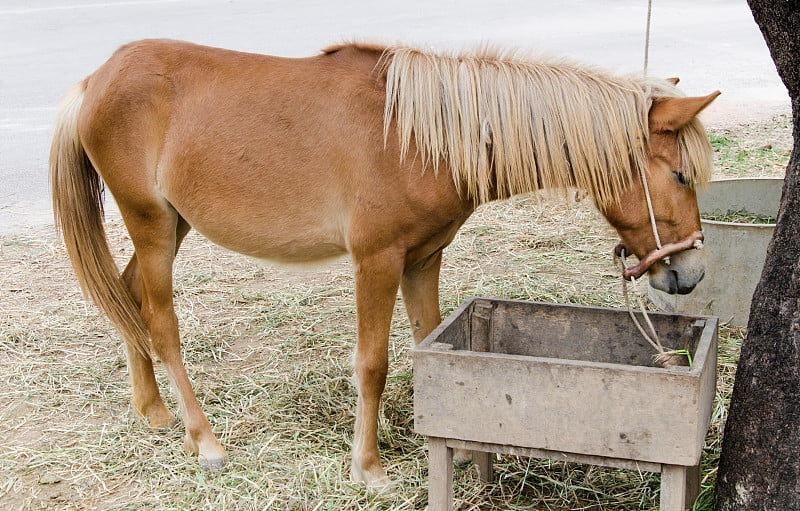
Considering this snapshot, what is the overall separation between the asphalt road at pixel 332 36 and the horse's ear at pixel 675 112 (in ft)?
16.3

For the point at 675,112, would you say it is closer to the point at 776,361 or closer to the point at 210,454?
the point at 776,361

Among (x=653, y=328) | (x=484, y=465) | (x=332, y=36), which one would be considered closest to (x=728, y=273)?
(x=653, y=328)

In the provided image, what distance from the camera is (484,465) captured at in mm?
2982

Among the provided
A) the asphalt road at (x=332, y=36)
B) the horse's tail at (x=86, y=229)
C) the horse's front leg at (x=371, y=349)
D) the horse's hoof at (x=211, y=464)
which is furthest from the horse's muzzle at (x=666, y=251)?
the asphalt road at (x=332, y=36)

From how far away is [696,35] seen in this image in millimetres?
13258

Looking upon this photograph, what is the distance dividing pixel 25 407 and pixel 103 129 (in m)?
1.34

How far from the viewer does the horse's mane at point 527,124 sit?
105 inches

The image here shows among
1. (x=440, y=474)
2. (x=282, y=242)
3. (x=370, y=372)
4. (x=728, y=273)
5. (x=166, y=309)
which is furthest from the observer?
(x=728, y=273)

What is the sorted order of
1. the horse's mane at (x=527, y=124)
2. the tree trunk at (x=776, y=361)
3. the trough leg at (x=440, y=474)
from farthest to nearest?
1. the horse's mane at (x=527, y=124)
2. the trough leg at (x=440, y=474)
3. the tree trunk at (x=776, y=361)

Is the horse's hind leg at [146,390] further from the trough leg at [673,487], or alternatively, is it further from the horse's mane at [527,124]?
the trough leg at [673,487]

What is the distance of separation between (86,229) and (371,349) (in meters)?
1.40

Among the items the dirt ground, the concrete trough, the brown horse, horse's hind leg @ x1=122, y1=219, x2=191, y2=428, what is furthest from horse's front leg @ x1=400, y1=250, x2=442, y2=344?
horse's hind leg @ x1=122, y1=219, x2=191, y2=428

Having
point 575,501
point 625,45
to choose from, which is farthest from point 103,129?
point 625,45

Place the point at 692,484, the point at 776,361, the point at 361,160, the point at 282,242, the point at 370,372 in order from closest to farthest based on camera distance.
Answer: the point at 776,361 → the point at 692,484 → the point at 361,160 → the point at 370,372 → the point at 282,242
